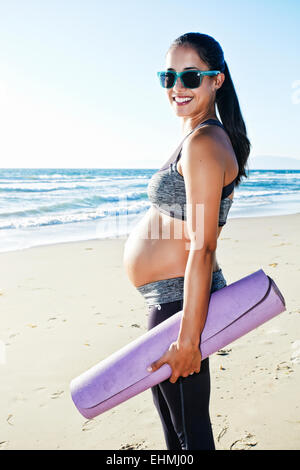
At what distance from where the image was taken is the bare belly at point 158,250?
1.62 m

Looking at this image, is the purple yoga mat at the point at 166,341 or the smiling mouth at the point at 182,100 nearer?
the purple yoga mat at the point at 166,341

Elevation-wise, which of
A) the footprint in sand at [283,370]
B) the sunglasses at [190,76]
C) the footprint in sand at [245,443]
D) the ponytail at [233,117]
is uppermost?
the sunglasses at [190,76]

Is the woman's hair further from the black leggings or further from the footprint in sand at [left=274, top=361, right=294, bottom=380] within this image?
the footprint in sand at [left=274, top=361, right=294, bottom=380]

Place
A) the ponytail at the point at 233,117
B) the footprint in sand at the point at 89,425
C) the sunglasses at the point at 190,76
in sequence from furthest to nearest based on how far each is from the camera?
the footprint in sand at the point at 89,425, the ponytail at the point at 233,117, the sunglasses at the point at 190,76

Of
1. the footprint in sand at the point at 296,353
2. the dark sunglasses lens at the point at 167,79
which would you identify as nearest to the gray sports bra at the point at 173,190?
the dark sunglasses lens at the point at 167,79

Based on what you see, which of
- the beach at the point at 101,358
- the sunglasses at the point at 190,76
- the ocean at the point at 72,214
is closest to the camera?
the sunglasses at the point at 190,76

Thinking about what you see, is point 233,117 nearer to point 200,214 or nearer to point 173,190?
point 173,190

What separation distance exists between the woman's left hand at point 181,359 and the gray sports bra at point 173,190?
1.41ft

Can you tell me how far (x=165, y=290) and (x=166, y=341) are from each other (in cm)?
20

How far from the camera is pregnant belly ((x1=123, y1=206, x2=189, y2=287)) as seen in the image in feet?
5.33

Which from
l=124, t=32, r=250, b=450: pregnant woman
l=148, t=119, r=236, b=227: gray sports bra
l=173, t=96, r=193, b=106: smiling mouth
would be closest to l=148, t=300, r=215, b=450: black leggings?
l=124, t=32, r=250, b=450: pregnant woman

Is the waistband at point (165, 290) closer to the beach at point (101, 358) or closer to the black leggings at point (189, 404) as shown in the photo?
the black leggings at point (189, 404)

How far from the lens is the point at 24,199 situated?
17953 millimetres
